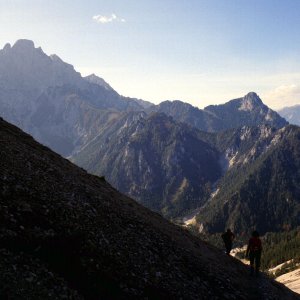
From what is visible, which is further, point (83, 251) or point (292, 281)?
point (292, 281)

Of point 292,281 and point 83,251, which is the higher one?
point 83,251

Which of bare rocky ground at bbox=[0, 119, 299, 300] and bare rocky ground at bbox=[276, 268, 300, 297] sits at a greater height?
bare rocky ground at bbox=[0, 119, 299, 300]

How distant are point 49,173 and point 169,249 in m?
12.4

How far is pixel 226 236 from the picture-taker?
45.0 metres

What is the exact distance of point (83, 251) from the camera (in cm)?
2531

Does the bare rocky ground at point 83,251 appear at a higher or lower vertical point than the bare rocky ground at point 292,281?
higher

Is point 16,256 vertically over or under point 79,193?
under

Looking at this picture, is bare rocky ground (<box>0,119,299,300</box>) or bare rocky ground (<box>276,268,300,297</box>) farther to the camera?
bare rocky ground (<box>276,268,300,297</box>)

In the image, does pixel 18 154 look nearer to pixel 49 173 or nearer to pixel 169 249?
pixel 49 173

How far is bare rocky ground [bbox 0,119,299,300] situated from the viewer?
21.5m

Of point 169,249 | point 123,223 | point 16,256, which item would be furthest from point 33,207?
point 169,249

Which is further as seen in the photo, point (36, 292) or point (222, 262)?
point (222, 262)

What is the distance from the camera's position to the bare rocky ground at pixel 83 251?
70.4ft

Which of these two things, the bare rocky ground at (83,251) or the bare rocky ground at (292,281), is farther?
the bare rocky ground at (292,281)
